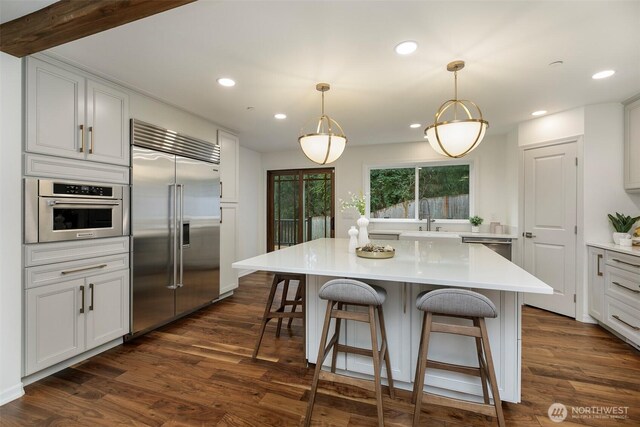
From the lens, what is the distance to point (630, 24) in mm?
1748

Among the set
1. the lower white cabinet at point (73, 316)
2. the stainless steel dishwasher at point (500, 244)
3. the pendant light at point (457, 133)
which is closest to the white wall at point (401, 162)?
the stainless steel dishwasher at point (500, 244)

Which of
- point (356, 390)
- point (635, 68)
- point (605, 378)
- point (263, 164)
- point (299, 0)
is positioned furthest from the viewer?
point (263, 164)

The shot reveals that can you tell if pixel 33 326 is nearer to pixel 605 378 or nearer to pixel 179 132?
pixel 179 132

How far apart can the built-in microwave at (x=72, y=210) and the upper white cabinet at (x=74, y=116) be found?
0.25 meters

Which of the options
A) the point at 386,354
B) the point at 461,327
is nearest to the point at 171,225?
the point at 386,354

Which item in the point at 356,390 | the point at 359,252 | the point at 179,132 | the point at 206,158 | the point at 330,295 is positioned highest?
the point at 179,132

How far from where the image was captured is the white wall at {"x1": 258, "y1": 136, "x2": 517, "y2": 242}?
446 cm

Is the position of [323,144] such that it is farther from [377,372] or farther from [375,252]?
[377,372]

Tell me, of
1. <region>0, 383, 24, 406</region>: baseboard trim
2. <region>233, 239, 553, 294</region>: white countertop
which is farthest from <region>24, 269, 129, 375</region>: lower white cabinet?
<region>233, 239, 553, 294</region>: white countertop

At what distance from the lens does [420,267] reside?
1.86 meters

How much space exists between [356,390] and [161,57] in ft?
9.46

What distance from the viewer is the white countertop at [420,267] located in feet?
4.91

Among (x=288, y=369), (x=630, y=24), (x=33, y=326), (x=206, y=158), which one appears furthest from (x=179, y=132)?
(x=630, y=24)

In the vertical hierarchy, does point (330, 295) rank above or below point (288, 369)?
above
